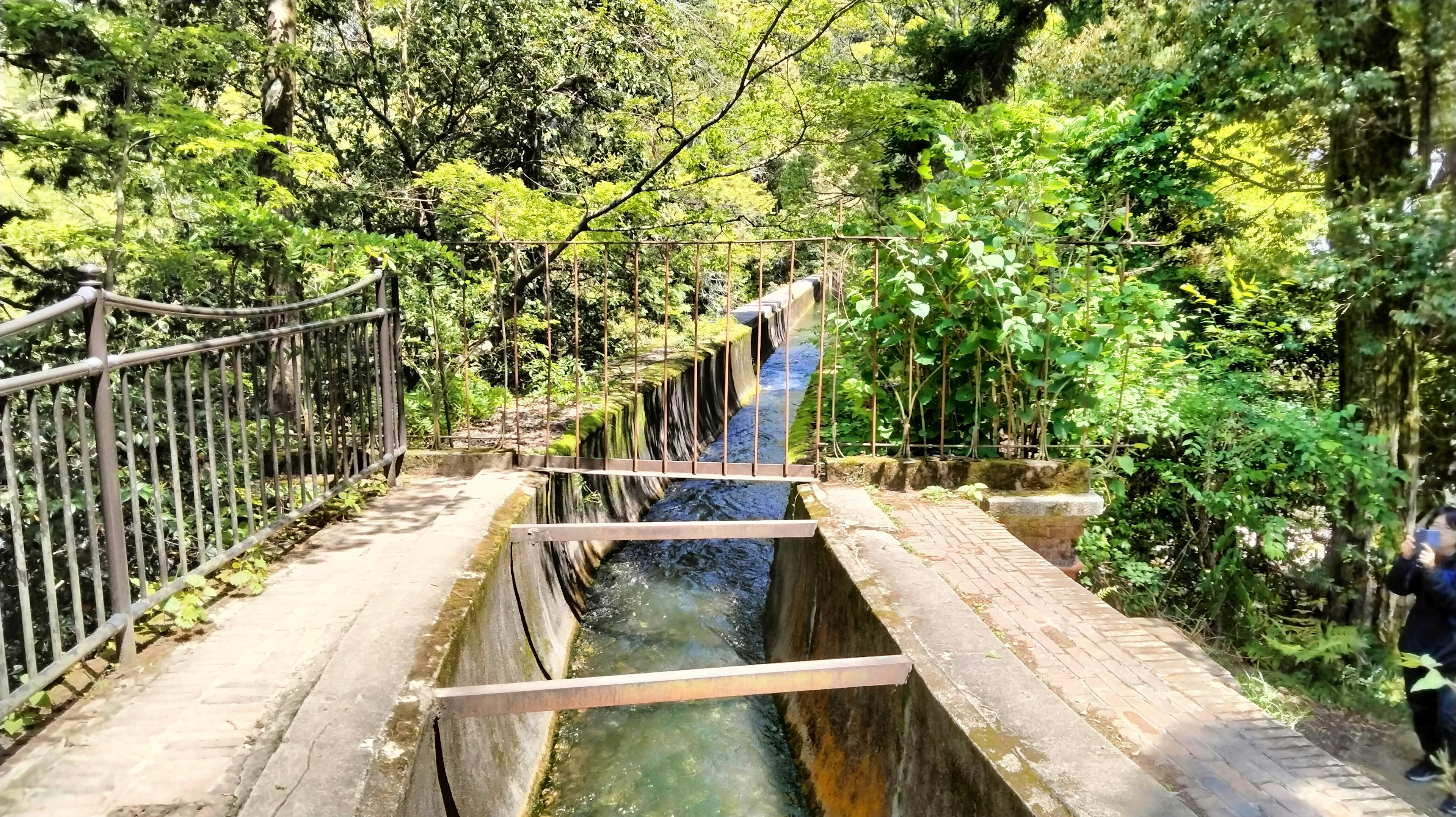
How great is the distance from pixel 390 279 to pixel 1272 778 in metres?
5.87

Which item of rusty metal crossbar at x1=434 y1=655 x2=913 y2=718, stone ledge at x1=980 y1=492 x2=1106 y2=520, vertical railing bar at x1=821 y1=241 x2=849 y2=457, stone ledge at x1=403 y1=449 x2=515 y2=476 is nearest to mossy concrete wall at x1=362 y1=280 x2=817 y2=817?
stone ledge at x1=403 y1=449 x2=515 y2=476

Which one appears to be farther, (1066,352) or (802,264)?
(802,264)

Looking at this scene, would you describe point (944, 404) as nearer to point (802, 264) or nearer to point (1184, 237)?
point (1184, 237)

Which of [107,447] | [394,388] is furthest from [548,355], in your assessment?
[107,447]

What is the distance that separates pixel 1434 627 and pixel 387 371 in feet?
20.9

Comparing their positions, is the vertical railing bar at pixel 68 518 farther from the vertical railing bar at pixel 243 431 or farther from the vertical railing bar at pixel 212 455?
the vertical railing bar at pixel 243 431

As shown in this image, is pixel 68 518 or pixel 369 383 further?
pixel 369 383

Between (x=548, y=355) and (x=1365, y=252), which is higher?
(x=1365, y=252)

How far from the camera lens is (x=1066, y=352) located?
538cm

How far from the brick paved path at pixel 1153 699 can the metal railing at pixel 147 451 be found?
360 cm

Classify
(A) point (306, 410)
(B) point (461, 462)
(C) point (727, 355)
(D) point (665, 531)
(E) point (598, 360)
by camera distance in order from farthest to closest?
(E) point (598, 360) < (B) point (461, 462) < (D) point (665, 531) < (C) point (727, 355) < (A) point (306, 410)

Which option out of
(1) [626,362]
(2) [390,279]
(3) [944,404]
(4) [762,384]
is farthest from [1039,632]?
(4) [762,384]

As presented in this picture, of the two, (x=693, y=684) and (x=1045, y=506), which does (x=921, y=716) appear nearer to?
A: (x=693, y=684)

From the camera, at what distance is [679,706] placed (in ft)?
16.5
